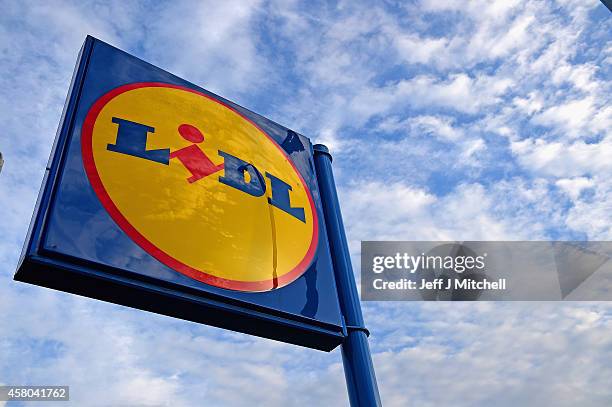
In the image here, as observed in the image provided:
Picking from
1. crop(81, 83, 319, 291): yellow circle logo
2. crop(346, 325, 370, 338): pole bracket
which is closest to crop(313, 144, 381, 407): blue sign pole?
crop(346, 325, 370, 338): pole bracket

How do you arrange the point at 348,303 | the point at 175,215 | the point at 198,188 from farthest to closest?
the point at 348,303
the point at 198,188
the point at 175,215

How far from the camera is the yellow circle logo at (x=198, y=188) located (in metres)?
3.53

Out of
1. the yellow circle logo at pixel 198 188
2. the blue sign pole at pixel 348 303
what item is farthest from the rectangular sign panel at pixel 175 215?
the blue sign pole at pixel 348 303

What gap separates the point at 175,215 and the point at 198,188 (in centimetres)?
39

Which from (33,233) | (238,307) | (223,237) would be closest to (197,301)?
(238,307)

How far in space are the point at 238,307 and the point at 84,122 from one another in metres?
1.67

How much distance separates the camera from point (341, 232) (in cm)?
511

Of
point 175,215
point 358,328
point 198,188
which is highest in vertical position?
point 198,188

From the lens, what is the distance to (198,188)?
13.2 ft

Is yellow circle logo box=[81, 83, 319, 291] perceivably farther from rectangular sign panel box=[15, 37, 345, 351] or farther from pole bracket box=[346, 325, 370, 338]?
pole bracket box=[346, 325, 370, 338]

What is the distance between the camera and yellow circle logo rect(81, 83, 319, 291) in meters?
3.53

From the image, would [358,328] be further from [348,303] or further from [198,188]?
[198,188]

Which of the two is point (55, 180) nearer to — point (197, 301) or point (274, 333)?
point (197, 301)

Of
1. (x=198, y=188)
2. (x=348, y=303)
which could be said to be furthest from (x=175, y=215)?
(x=348, y=303)
